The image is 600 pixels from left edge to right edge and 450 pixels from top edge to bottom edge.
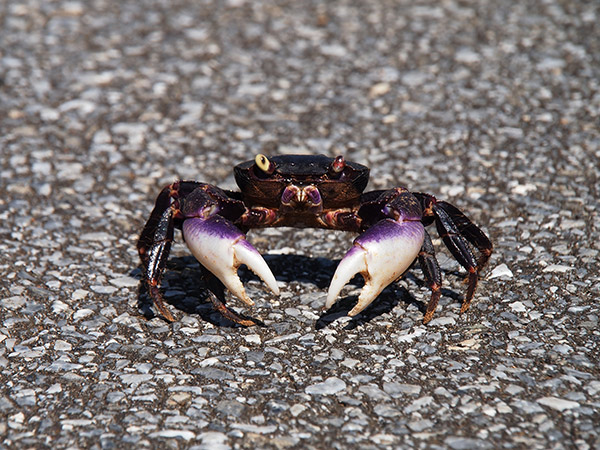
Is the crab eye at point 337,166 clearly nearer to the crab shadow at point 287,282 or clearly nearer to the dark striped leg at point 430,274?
the dark striped leg at point 430,274

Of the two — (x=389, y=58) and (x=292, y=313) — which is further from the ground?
(x=389, y=58)

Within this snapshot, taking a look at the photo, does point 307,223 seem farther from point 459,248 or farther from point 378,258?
point 459,248

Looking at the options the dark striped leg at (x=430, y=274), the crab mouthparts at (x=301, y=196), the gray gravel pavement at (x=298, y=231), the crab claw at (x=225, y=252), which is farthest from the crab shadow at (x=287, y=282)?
the crab mouthparts at (x=301, y=196)

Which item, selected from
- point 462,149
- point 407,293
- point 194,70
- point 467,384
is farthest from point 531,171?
point 194,70

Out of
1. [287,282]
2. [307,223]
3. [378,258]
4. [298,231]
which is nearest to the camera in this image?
[378,258]

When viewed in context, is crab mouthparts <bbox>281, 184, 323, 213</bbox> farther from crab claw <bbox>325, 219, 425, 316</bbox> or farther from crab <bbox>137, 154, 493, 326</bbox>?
crab claw <bbox>325, 219, 425, 316</bbox>

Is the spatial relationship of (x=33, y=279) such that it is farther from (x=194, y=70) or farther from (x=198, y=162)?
(x=194, y=70)

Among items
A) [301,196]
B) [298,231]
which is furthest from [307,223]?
[298,231]
